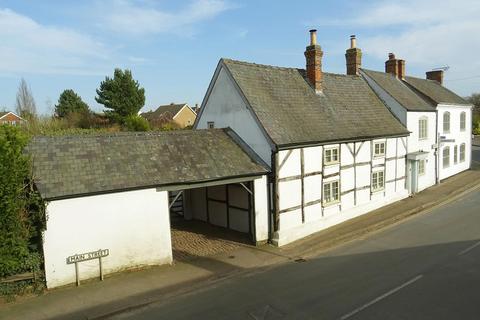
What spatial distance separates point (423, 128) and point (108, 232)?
19723 mm

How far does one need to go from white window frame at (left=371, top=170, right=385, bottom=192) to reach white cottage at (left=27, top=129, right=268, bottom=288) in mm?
7460

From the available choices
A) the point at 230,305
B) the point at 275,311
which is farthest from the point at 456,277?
the point at 230,305

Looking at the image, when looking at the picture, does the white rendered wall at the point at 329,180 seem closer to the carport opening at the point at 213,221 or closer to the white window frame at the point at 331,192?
the white window frame at the point at 331,192

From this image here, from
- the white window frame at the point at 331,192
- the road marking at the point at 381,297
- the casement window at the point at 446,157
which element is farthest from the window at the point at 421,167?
the road marking at the point at 381,297

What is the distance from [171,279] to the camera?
1110 cm

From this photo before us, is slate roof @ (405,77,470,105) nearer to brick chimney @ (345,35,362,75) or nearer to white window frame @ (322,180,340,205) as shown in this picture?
brick chimney @ (345,35,362,75)

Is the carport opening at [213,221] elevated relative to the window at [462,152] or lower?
lower

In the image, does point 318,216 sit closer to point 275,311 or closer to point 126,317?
point 275,311

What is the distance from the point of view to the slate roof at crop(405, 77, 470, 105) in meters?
25.4

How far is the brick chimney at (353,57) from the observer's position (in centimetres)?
2286

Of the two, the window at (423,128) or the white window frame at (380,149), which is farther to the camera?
the window at (423,128)

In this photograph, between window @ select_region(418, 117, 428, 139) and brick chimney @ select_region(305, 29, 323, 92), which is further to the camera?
window @ select_region(418, 117, 428, 139)

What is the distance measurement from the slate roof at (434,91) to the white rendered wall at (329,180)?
619 centimetres

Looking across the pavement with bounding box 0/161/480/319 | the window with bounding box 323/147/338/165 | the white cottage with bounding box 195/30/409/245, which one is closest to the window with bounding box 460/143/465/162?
the white cottage with bounding box 195/30/409/245
